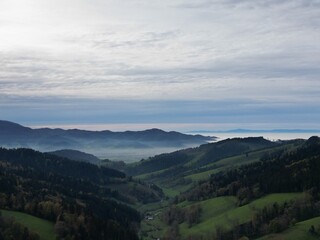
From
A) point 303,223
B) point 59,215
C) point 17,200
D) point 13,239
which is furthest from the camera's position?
point 17,200

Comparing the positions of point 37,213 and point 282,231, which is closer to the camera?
point 282,231

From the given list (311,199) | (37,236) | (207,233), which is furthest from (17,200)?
(311,199)

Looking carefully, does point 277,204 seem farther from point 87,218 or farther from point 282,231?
point 87,218

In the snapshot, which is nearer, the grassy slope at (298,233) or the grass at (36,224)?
the grassy slope at (298,233)

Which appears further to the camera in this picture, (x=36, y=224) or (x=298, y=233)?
(x=36, y=224)

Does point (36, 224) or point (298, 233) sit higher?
point (298, 233)
